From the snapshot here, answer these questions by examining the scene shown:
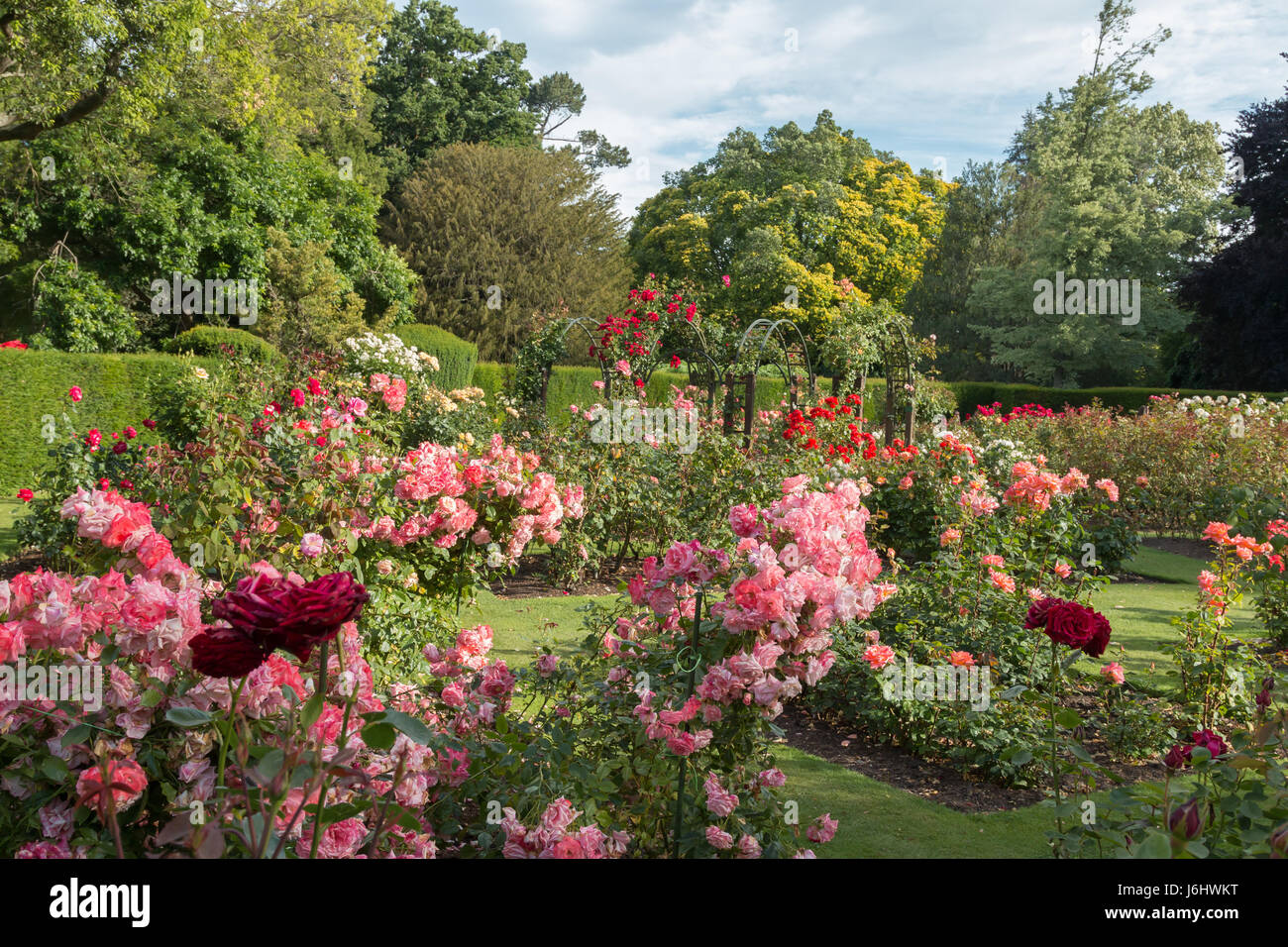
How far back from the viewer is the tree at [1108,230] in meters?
23.3

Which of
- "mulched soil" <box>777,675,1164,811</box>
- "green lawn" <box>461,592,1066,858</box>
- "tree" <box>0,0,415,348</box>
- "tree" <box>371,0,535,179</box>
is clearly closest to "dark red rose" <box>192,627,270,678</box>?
"green lawn" <box>461,592,1066,858</box>

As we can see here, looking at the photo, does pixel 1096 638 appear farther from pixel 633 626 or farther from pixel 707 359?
pixel 707 359

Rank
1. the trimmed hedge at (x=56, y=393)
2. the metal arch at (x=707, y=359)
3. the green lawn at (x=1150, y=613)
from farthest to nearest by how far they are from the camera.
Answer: the metal arch at (x=707, y=359), the trimmed hedge at (x=56, y=393), the green lawn at (x=1150, y=613)

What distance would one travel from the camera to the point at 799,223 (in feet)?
88.6

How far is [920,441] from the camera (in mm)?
7832

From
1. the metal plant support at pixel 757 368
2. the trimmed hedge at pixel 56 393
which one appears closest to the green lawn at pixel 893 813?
the metal plant support at pixel 757 368

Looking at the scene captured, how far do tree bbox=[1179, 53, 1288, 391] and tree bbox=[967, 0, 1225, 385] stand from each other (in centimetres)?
167

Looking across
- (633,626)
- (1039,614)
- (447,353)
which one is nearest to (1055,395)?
(447,353)

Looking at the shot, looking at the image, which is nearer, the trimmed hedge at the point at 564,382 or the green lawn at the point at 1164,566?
the green lawn at the point at 1164,566

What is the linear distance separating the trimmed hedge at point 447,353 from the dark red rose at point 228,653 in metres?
16.9

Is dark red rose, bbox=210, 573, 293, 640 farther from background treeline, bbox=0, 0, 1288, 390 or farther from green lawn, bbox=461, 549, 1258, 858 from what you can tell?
background treeline, bbox=0, 0, 1288, 390

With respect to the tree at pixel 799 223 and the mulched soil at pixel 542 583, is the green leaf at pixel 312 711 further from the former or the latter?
the tree at pixel 799 223

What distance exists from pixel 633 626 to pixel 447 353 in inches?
633
